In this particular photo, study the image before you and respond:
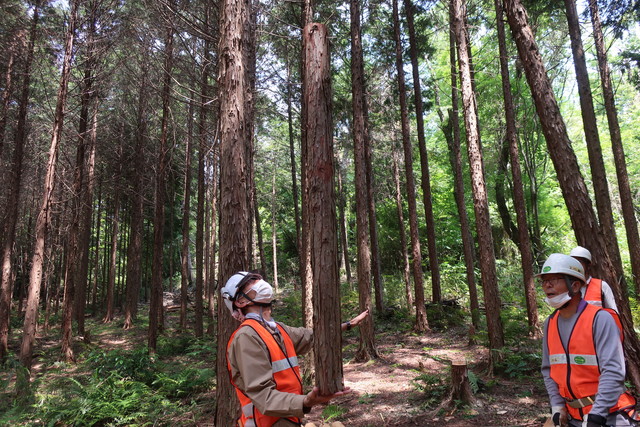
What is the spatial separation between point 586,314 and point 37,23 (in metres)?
17.6

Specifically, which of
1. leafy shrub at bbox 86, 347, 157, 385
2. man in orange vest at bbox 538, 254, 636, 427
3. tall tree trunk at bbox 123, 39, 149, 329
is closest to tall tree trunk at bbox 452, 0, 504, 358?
man in orange vest at bbox 538, 254, 636, 427

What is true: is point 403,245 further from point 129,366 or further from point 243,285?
point 243,285

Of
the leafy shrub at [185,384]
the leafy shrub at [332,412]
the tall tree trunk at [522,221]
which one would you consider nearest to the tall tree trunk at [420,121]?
the tall tree trunk at [522,221]

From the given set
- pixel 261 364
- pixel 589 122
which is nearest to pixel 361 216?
pixel 589 122

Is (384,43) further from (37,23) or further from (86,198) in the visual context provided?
(86,198)

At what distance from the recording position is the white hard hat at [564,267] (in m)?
2.64

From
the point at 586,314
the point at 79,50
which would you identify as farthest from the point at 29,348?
the point at 586,314

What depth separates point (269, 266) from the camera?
37.8m

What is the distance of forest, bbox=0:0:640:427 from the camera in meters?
5.29

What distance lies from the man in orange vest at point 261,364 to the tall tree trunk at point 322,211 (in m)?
0.38

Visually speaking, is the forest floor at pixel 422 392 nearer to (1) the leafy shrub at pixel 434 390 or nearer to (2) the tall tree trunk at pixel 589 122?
(1) the leafy shrub at pixel 434 390

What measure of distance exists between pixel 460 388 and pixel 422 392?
1.14 m

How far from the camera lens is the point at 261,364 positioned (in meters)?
2.50

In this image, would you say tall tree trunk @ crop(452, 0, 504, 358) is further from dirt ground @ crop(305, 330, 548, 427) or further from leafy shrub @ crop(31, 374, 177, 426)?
leafy shrub @ crop(31, 374, 177, 426)
